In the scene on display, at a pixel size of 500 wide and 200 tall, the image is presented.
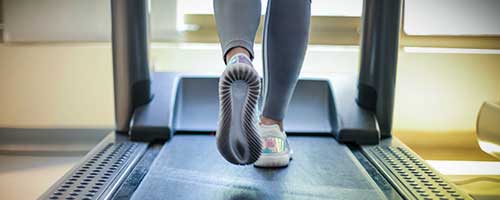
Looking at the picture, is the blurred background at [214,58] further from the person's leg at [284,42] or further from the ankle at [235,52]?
the ankle at [235,52]

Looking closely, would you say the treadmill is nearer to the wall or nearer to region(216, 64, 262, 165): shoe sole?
region(216, 64, 262, 165): shoe sole

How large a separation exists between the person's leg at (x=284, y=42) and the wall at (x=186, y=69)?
0.94 meters

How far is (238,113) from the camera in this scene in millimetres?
1033

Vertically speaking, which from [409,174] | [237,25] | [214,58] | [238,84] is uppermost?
[237,25]

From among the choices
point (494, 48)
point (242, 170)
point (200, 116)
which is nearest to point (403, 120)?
point (494, 48)

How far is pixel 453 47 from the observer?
217cm

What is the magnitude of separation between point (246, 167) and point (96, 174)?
376 millimetres

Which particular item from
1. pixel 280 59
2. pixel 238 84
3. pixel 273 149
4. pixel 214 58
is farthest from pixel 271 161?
pixel 214 58

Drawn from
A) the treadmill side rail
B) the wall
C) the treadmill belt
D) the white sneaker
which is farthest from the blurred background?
the white sneaker

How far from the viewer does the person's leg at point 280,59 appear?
4.00 feet

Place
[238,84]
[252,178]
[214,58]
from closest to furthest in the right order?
[238,84] < [252,178] < [214,58]

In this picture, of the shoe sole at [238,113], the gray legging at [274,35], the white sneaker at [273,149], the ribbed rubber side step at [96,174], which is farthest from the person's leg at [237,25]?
the ribbed rubber side step at [96,174]

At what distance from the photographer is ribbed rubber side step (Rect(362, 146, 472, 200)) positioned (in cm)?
113

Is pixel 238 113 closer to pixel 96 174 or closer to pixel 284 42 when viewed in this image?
pixel 284 42
